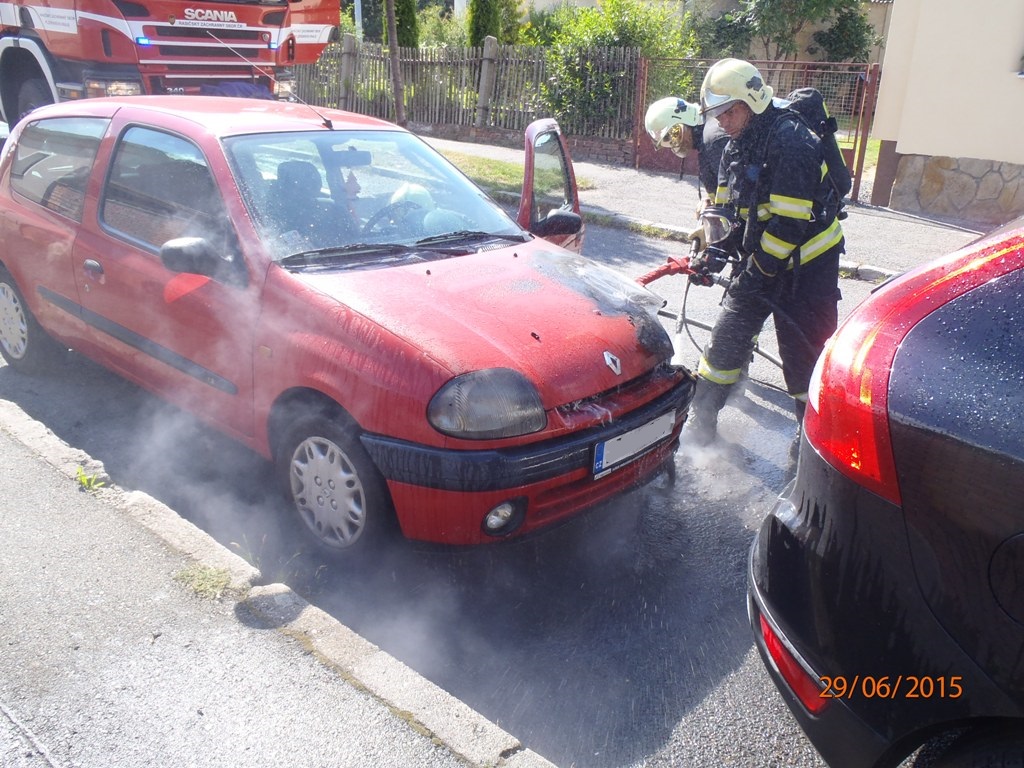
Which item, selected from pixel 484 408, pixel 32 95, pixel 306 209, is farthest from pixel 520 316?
pixel 32 95

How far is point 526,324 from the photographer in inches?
134

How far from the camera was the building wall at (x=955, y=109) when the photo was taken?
9.73m

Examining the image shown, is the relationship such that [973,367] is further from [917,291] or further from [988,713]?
[988,713]

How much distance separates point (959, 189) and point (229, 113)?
361 inches

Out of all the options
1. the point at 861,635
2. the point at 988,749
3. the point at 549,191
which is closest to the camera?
the point at 988,749

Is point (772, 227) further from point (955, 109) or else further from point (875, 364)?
point (955, 109)

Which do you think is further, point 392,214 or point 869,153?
point 869,153

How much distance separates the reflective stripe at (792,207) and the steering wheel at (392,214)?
1.65 metres

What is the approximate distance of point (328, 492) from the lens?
132 inches

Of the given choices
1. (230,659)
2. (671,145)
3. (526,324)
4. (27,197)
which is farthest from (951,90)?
(230,659)

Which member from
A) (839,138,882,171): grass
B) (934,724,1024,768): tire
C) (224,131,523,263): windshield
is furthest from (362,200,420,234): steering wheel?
(839,138,882,171): grass

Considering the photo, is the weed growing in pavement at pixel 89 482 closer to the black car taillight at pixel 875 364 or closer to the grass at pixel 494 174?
the black car taillight at pixel 875 364

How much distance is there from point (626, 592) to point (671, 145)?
8.84ft
